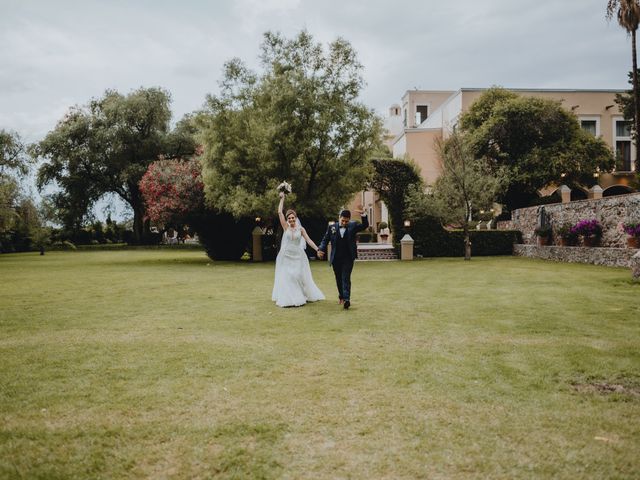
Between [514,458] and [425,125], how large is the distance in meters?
50.7

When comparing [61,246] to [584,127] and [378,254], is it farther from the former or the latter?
[584,127]

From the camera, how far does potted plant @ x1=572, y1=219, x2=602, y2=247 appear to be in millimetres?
→ 19734

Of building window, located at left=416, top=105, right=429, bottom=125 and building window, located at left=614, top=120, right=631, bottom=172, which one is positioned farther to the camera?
building window, located at left=416, top=105, right=429, bottom=125

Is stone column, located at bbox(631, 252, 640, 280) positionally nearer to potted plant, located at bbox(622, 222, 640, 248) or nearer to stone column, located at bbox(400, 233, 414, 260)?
potted plant, located at bbox(622, 222, 640, 248)

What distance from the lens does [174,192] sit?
2477 cm

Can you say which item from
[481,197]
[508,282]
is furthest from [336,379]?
[481,197]

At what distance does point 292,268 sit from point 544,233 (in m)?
18.9

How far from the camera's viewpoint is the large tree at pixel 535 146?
33.1 m

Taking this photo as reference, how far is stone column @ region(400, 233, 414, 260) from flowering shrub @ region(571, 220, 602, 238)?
8.90 meters

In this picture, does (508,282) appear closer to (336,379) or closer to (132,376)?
(336,379)

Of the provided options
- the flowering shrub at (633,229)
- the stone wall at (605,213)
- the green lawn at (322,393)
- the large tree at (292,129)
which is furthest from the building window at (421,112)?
the green lawn at (322,393)

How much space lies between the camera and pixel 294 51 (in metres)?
24.0

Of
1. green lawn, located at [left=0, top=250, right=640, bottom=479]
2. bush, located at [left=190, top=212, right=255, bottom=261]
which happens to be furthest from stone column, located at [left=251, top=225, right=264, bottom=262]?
green lawn, located at [left=0, top=250, right=640, bottom=479]

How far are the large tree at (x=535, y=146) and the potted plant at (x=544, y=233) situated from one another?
31.8ft
